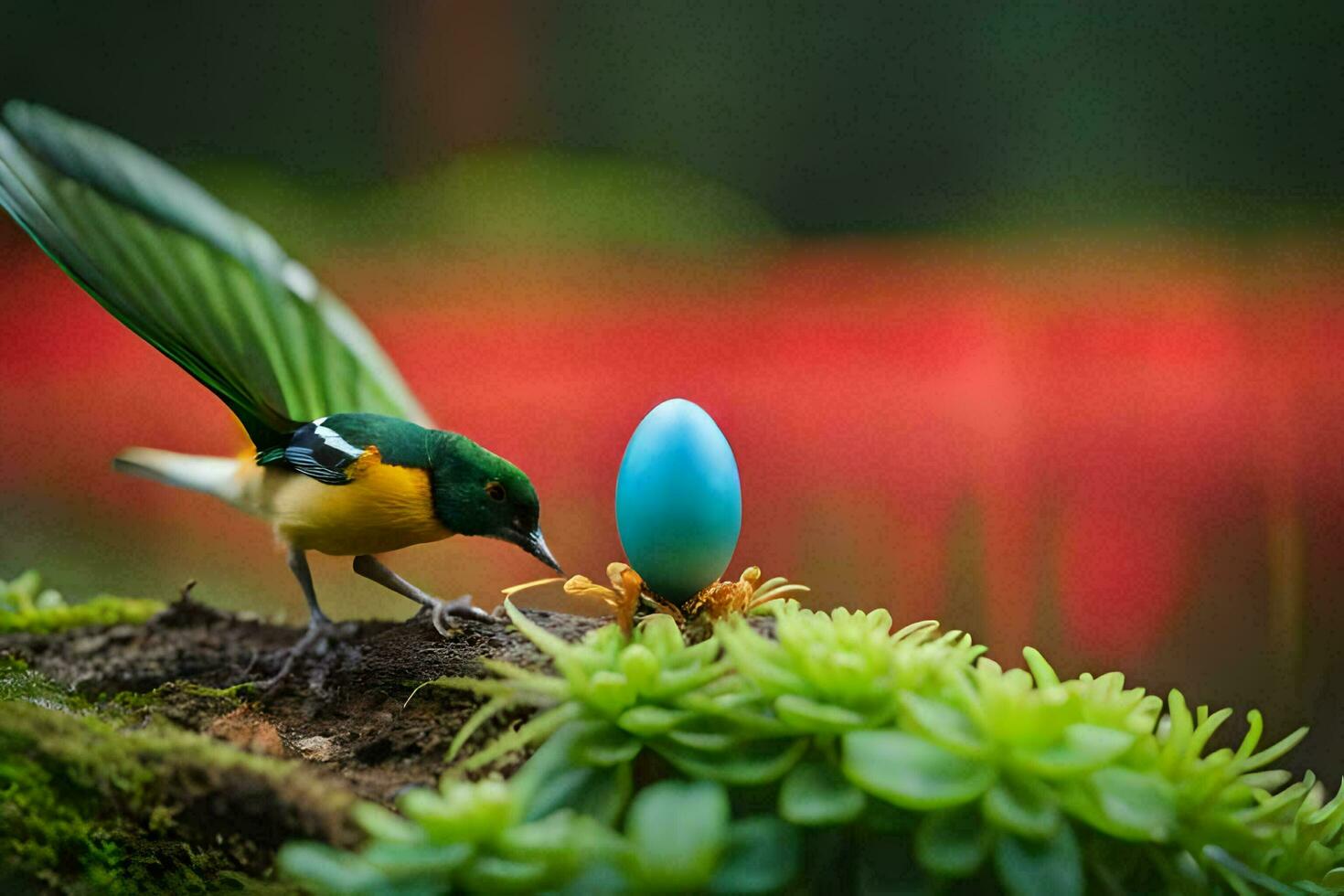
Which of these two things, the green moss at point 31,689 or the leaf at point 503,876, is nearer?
the leaf at point 503,876

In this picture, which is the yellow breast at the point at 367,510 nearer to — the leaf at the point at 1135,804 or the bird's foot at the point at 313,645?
the bird's foot at the point at 313,645

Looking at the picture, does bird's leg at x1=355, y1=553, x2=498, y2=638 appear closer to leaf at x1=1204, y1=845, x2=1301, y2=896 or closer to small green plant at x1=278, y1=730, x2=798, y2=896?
small green plant at x1=278, y1=730, x2=798, y2=896

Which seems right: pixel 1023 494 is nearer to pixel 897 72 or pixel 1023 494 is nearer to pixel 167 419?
pixel 897 72

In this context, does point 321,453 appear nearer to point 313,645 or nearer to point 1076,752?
point 313,645

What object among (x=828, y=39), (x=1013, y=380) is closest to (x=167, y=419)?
(x=828, y=39)

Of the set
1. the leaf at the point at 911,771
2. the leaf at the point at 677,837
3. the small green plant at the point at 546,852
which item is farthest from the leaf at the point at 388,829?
the leaf at the point at 911,771

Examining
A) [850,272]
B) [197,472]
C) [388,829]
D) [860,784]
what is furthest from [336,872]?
[850,272]
